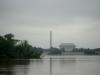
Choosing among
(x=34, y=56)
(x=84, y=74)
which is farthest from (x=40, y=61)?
(x=84, y=74)

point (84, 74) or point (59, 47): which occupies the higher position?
point (59, 47)

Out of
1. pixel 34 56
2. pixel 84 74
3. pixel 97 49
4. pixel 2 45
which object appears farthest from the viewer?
pixel 34 56

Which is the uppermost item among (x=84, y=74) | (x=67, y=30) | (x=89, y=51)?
(x=67, y=30)

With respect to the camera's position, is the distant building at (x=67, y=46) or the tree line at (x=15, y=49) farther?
the tree line at (x=15, y=49)

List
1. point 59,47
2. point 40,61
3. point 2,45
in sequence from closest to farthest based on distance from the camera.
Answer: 1. point 59,47
2. point 2,45
3. point 40,61

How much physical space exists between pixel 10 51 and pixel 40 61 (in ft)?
4.77

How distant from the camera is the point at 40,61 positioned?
7.22m

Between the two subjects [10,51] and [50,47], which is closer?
[50,47]

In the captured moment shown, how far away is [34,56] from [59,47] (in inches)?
50.7

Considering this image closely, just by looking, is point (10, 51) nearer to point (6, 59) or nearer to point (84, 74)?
point (6, 59)

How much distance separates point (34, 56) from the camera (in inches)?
258

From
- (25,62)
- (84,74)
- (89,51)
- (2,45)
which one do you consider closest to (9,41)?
(2,45)

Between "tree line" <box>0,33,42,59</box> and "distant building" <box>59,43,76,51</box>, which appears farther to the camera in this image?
"tree line" <box>0,33,42,59</box>

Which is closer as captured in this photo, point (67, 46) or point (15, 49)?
point (67, 46)
